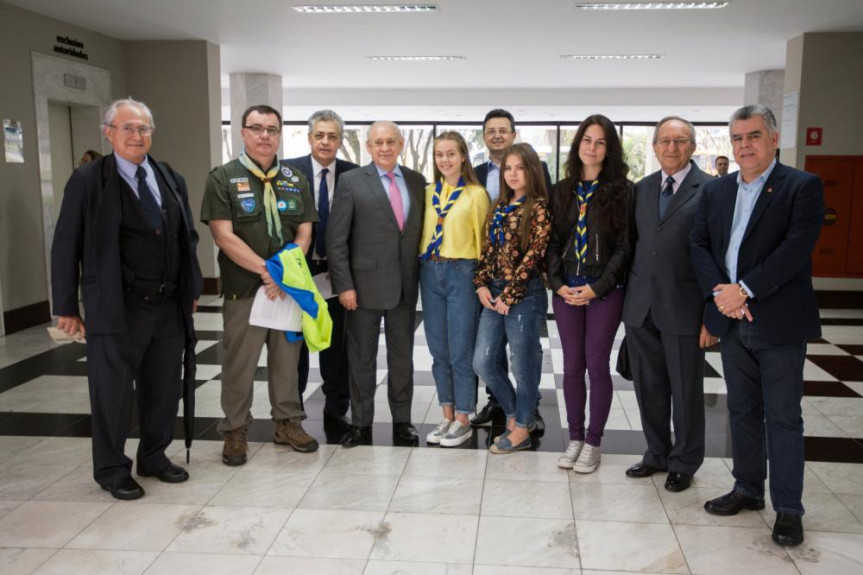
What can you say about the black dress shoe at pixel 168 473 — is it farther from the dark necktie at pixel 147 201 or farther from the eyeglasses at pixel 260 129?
the eyeglasses at pixel 260 129

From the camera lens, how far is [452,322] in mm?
3691

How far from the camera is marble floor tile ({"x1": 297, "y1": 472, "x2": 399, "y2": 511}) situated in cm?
307

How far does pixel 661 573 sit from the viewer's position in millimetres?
2516

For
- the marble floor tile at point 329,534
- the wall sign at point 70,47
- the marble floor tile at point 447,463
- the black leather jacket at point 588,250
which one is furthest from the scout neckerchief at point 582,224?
the wall sign at point 70,47

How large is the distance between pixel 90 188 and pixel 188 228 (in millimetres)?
453

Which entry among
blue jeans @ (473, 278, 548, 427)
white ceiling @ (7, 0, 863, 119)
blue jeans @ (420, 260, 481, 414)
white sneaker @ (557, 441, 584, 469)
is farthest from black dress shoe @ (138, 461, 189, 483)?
white ceiling @ (7, 0, 863, 119)

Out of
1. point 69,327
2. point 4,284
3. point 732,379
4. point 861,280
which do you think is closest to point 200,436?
point 69,327

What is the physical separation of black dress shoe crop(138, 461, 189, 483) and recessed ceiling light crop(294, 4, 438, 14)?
17.3 ft

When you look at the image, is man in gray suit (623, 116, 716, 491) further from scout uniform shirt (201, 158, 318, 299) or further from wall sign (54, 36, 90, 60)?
wall sign (54, 36, 90, 60)

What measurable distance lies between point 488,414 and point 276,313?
1.45 m

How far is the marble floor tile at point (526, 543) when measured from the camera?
8.54 ft

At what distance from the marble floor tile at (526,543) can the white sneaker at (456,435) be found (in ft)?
2.80

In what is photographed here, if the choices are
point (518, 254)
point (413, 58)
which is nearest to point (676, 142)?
point (518, 254)

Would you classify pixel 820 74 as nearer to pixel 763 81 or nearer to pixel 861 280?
pixel 861 280
